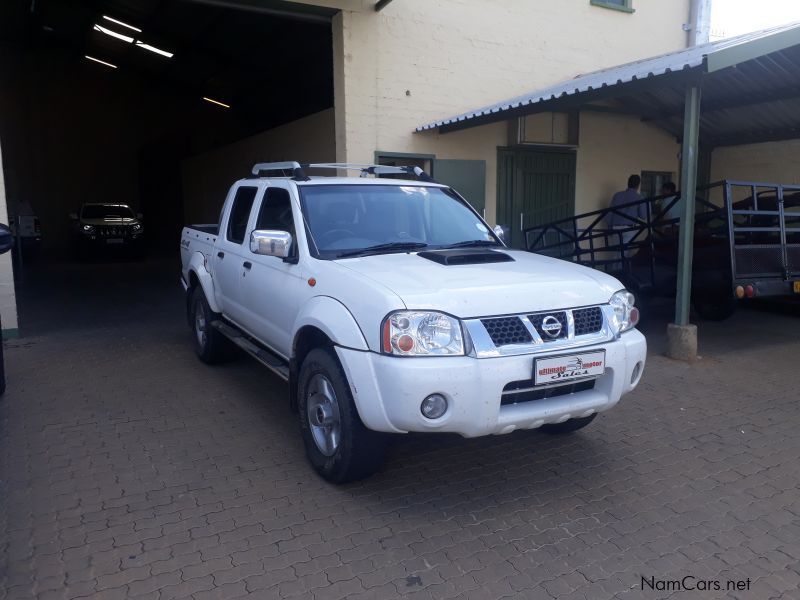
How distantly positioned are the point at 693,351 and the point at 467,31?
6499mm

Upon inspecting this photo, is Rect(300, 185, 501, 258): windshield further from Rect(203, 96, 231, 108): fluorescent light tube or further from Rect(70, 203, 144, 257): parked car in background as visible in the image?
Rect(203, 96, 231, 108): fluorescent light tube

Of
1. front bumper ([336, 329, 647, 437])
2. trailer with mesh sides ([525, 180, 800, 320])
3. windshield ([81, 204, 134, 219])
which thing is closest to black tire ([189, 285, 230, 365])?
front bumper ([336, 329, 647, 437])

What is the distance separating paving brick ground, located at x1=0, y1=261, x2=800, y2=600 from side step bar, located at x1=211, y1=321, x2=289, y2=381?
20.7 inches

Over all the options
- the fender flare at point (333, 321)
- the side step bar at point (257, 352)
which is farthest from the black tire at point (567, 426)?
the side step bar at point (257, 352)

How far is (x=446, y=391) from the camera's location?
10.9 feet

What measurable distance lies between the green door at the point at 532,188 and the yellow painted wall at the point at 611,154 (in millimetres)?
322

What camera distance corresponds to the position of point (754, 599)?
115 inches

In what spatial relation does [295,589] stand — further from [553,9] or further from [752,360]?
[553,9]

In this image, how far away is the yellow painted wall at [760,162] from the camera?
38.8ft

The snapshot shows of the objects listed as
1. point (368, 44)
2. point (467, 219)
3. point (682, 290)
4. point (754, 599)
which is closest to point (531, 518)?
point (754, 599)

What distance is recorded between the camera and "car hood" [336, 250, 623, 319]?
3465mm

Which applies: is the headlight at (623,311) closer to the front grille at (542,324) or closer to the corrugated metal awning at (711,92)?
the front grille at (542,324)

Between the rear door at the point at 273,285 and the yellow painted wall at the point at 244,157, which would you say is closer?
the rear door at the point at 273,285

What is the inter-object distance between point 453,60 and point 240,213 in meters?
6.06
